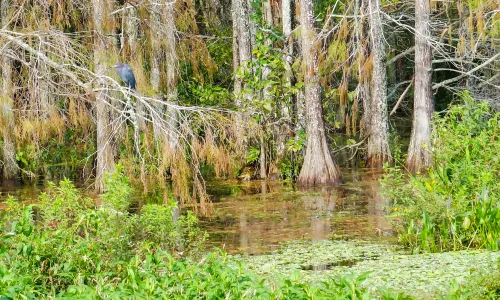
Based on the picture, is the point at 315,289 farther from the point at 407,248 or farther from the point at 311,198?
the point at 311,198

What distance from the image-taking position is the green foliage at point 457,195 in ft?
24.6

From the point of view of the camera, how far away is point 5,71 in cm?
968

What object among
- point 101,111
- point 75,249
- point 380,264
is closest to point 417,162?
point 101,111

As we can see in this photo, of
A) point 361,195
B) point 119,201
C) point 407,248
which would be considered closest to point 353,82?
point 361,195

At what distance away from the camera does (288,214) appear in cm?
1046

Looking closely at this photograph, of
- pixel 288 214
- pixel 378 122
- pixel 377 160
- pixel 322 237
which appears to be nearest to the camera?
pixel 322 237

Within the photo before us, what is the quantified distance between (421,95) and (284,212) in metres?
5.00

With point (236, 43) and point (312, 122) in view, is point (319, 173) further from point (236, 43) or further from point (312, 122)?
point (236, 43)

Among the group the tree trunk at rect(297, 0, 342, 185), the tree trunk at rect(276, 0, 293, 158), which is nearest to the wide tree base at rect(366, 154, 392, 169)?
the tree trunk at rect(276, 0, 293, 158)

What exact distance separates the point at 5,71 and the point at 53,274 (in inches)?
179

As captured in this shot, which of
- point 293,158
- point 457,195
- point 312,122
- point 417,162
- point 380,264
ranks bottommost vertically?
point 380,264

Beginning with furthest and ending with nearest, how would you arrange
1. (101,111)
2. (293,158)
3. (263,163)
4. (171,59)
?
(263,163) < (293,158) < (171,59) < (101,111)

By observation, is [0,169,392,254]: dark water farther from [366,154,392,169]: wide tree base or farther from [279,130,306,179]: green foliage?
[366,154,392,169]: wide tree base

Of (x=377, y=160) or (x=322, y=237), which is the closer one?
(x=322, y=237)
